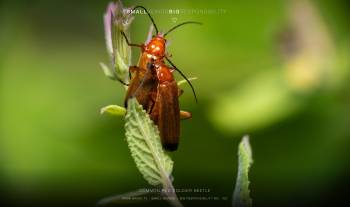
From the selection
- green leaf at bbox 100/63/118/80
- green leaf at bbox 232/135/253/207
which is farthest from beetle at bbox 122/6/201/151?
green leaf at bbox 232/135/253/207

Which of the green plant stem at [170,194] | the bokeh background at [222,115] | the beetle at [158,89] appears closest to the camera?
the green plant stem at [170,194]

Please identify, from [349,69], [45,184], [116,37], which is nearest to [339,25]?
[349,69]

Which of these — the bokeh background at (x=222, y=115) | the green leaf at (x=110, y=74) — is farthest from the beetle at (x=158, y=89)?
the bokeh background at (x=222, y=115)

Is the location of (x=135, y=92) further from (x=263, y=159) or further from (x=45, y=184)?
(x=45, y=184)

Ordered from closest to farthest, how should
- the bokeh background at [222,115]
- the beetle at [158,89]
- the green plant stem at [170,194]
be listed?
1. the green plant stem at [170,194]
2. the beetle at [158,89]
3. the bokeh background at [222,115]

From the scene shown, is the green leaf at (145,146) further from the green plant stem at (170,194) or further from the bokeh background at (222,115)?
the bokeh background at (222,115)

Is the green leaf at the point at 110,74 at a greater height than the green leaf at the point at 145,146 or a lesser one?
greater

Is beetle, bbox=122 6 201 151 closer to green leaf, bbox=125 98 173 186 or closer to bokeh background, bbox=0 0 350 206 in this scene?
green leaf, bbox=125 98 173 186
